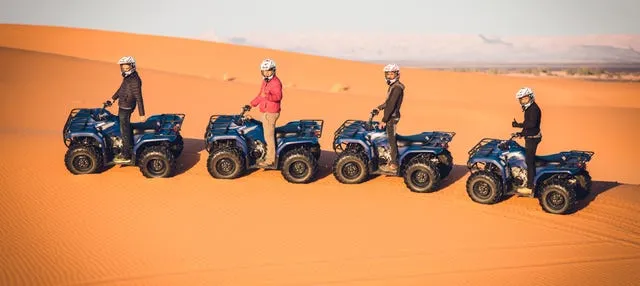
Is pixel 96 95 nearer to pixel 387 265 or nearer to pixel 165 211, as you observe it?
pixel 165 211

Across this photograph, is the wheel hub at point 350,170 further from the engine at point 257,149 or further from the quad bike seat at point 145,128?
the quad bike seat at point 145,128

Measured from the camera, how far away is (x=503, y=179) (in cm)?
1097

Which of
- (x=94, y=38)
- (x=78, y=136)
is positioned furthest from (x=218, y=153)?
(x=94, y=38)

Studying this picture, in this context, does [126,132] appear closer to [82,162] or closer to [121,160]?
[121,160]

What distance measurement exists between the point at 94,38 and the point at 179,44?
906 centimetres

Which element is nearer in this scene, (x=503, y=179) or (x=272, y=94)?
(x=503, y=179)

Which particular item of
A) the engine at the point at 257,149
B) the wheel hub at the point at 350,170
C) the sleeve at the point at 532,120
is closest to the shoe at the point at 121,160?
the engine at the point at 257,149

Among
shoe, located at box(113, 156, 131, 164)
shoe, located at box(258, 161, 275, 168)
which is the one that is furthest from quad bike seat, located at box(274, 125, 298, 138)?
shoe, located at box(113, 156, 131, 164)

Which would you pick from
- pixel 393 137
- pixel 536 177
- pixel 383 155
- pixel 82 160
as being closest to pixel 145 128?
pixel 82 160

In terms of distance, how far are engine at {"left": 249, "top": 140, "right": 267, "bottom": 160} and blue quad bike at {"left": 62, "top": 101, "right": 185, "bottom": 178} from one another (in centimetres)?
143

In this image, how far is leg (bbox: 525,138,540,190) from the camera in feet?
34.3

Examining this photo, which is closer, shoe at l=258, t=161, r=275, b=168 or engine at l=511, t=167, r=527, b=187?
engine at l=511, t=167, r=527, b=187

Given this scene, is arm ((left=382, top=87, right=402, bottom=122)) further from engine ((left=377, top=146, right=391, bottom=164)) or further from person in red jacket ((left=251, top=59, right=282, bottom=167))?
person in red jacket ((left=251, top=59, right=282, bottom=167))

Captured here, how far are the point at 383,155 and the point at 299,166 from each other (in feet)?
5.09
